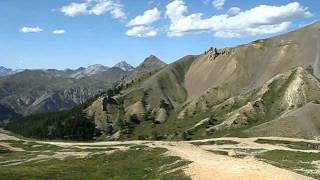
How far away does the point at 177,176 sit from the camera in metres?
64.6

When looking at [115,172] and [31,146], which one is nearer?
[115,172]

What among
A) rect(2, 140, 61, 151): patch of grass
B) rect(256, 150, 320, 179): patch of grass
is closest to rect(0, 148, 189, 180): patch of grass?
rect(256, 150, 320, 179): patch of grass

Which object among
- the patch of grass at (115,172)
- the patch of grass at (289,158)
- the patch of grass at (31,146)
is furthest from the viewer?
the patch of grass at (31,146)

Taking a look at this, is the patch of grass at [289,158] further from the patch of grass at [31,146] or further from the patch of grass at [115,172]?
the patch of grass at [31,146]

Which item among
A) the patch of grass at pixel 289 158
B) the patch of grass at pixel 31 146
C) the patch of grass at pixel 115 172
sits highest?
the patch of grass at pixel 31 146

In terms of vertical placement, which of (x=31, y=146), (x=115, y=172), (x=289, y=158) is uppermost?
(x=31, y=146)

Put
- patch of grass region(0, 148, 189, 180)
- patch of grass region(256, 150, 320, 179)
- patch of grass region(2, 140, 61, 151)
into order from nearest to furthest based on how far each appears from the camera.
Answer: patch of grass region(0, 148, 189, 180)
patch of grass region(256, 150, 320, 179)
patch of grass region(2, 140, 61, 151)

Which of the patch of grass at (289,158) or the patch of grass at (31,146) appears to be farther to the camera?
the patch of grass at (31,146)

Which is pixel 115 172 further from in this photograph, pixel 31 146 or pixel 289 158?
pixel 31 146

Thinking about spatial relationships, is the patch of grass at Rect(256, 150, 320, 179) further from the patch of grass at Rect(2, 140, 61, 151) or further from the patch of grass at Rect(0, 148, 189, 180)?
the patch of grass at Rect(2, 140, 61, 151)

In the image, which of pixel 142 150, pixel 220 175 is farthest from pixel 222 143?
pixel 220 175

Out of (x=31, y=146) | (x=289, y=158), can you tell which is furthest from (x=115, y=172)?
(x=31, y=146)

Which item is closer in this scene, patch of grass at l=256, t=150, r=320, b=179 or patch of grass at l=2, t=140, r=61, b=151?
patch of grass at l=256, t=150, r=320, b=179

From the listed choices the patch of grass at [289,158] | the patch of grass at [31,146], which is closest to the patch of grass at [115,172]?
the patch of grass at [289,158]
